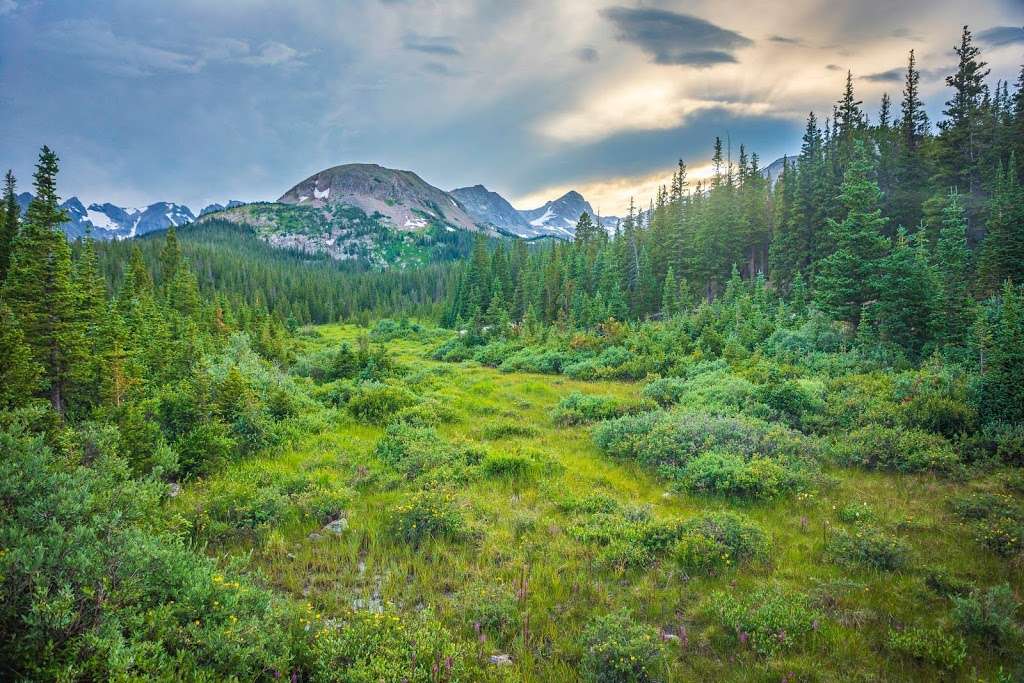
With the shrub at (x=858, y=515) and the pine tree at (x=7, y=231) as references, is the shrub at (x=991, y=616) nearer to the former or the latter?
the shrub at (x=858, y=515)

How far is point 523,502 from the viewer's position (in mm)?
10852

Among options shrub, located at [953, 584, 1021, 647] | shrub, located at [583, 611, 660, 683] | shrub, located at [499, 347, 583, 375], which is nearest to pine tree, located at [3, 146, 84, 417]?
shrub, located at [583, 611, 660, 683]

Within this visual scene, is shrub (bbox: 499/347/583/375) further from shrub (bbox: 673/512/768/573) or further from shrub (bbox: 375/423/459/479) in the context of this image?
shrub (bbox: 673/512/768/573)

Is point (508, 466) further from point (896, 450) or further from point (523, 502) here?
point (896, 450)

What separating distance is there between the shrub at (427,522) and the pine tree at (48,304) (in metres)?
9.70

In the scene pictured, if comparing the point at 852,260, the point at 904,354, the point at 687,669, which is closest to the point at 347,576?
the point at 687,669

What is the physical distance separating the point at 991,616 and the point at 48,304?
19.8 metres

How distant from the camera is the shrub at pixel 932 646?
17.9ft

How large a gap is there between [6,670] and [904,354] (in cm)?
2622

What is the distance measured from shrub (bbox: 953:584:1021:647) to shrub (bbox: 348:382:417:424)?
15731mm

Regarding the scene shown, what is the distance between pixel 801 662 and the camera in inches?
220

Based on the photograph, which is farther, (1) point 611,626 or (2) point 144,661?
(1) point 611,626

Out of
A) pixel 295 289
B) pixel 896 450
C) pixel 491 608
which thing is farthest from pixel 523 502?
pixel 295 289

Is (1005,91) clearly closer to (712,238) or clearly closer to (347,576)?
(712,238)
